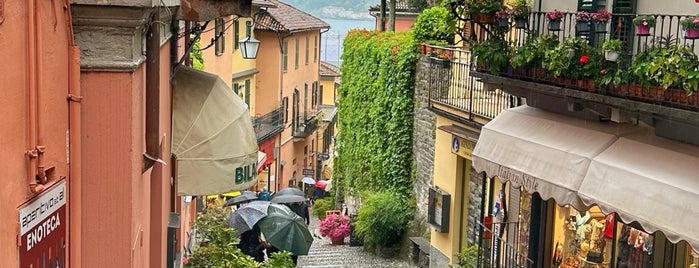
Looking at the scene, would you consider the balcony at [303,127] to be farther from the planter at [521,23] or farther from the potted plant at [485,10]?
the planter at [521,23]

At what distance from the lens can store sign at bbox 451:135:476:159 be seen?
18406mm

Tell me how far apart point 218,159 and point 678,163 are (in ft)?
13.6

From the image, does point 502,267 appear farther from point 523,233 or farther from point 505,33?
point 505,33

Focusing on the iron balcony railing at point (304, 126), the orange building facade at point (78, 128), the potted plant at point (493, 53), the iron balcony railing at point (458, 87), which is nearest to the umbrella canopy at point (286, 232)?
the iron balcony railing at point (458, 87)

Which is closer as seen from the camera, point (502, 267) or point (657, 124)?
point (657, 124)

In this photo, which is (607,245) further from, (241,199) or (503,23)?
(241,199)

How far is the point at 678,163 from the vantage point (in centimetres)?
816

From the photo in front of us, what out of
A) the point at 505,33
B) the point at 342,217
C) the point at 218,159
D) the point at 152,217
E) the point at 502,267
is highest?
the point at 505,33

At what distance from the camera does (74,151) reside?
5.84 m

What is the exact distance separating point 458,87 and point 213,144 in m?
11.5

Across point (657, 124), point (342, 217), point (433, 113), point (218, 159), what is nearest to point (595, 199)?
point (657, 124)

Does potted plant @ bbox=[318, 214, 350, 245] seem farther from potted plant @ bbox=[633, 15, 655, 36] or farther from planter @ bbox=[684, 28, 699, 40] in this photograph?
planter @ bbox=[684, 28, 699, 40]

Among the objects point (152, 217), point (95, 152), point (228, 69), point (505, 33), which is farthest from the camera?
point (228, 69)

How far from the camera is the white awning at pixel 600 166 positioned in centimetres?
775
